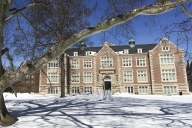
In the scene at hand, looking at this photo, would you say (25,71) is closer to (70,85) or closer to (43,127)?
(43,127)

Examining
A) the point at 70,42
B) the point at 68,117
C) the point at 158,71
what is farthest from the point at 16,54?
the point at 158,71

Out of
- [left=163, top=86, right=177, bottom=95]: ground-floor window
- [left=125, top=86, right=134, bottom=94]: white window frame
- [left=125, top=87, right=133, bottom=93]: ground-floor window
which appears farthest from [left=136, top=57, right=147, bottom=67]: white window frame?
[left=163, top=86, right=177, bottom=95]: ground-floor window

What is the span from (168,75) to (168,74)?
204mm

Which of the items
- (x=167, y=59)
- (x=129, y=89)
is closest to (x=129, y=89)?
(x=129, y=89)

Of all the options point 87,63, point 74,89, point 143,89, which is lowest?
point 143,89

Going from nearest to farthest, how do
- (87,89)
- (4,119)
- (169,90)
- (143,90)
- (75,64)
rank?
(4,119) → (169,90) → (143,90) → (87,89) → (75,64)

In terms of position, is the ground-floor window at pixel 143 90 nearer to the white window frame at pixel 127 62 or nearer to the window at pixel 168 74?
the window at pixel 168 74

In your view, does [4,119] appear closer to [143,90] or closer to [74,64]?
[143,90]

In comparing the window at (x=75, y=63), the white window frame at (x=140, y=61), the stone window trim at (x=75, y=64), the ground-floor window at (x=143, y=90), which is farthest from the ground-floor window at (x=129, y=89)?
the window at (x=75, y=63)

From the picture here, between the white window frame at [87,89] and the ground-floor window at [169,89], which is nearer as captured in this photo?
the ground-floor window at [169,89]

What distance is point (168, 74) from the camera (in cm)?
3309

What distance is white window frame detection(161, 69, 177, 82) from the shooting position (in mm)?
32656

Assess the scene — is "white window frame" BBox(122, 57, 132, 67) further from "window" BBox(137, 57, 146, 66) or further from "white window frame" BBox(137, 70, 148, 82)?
"white window frame" BBox(137, 70, 148, 82)

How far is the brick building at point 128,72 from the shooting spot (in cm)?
3284
